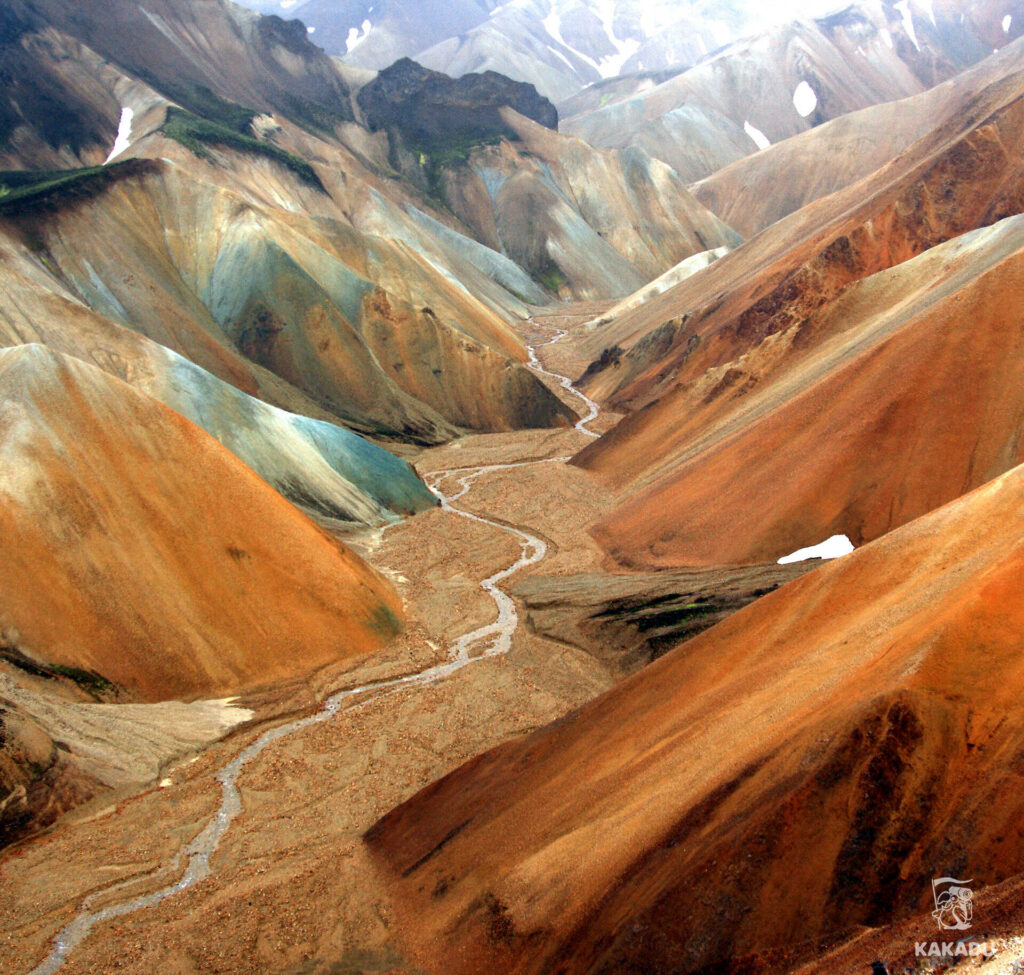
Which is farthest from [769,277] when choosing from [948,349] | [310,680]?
[310,680]

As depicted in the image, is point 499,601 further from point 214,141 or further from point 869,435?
point 214,141

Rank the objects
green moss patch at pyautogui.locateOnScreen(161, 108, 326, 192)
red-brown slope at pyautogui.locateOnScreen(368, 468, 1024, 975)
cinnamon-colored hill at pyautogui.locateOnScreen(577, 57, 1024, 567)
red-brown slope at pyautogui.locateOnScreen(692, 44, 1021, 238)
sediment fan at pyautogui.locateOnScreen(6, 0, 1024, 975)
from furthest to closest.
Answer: red-brown slope at pyautogui.locateOnScreen(692, 44, 1021, 238)
green moss patch at pyautogui.locateOnScreen(161, 108, 326, 192)
cinnamon-colored hill at pyautogui.locateOnScreen(577, 57, 1024, 567)
sediment fan at pyautogui.locateOnScreen(6, 0, 1024, 975)
red-brown slope at pyautogui.locateOnScreen(368, 468, 1024, 975)

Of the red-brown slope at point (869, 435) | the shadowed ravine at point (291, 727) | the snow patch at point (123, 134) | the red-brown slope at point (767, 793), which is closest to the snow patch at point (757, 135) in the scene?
the snow patch at point (123, 134)

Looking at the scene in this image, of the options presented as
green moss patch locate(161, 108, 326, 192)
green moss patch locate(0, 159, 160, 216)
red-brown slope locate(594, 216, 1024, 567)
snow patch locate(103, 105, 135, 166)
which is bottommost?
red-brown slope locate(594, 216, 1024, 567)

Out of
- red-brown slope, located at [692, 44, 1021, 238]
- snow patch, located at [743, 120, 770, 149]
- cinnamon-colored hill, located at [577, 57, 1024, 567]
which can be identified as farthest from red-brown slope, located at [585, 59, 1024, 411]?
snow patch, located at [743, 120, 770, 149]

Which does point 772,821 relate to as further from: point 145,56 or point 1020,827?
point 145,56

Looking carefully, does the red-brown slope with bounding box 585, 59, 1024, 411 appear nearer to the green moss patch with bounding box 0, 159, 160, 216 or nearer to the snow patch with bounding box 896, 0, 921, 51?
the green moss patch with bounding box 0, 159, 160, 216

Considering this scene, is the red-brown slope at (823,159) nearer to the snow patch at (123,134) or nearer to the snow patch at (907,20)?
the snow patch at (907,20)

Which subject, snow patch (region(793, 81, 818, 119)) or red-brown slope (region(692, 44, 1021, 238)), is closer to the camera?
red-brown slope (region(692, 44, 1021, 238))
